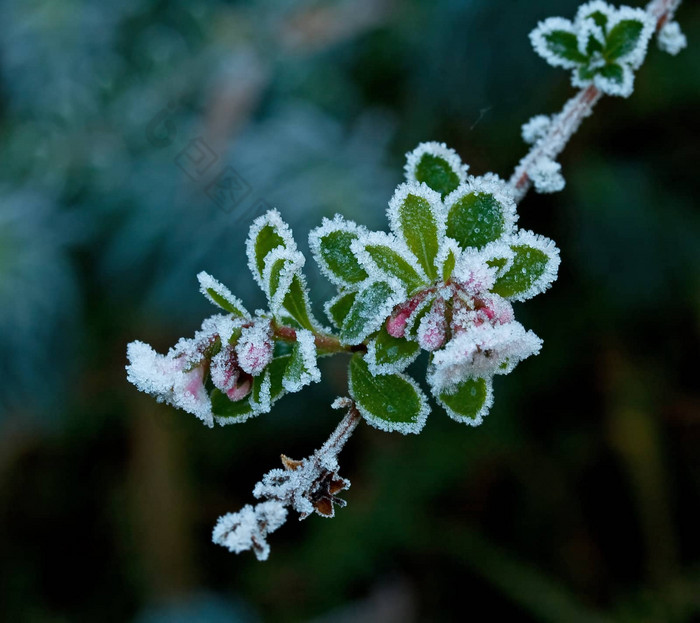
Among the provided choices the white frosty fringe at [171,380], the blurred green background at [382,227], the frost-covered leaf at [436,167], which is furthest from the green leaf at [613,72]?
the blurred green background at [382,227]

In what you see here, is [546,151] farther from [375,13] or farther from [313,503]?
[375,13]

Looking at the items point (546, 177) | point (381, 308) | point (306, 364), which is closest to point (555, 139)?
point (546, 177)

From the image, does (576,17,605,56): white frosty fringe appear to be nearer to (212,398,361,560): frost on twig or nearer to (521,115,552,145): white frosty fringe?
(521,115,552,145): white frosty fringe

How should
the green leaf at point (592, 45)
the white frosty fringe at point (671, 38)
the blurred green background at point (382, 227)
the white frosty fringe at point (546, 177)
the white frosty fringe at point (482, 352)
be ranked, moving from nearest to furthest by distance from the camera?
the white frosty fringe at point (482, 352), the white frosty fringe at point (546, 177), the green leaf at point (592, 45), the white frosty fringe at point (671, 38), the blurred green background at point (382, 227)

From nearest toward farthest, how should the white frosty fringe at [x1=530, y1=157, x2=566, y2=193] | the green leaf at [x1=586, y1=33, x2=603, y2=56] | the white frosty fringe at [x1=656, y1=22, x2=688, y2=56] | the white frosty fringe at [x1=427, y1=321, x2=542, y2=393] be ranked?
1. the white frosty fringe at [x1=427, y1=321, x2=542, y2=393]
2. the white frosty fringe at [x1=530, y1=157, x2=566, y2=193]
3. the green leaf at [x1=586, y1=33, x2=603, y2=56]
4. the white frosty fringe at [x1=656, y1=22, x2=688, y2=56]

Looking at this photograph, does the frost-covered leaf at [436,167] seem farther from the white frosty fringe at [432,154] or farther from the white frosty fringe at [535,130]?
the white frosty fringe at [535,130]

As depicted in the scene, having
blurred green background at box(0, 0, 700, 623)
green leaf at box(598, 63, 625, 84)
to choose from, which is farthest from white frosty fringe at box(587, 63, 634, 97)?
blurred green background at box(0, 0, 700, 623)
